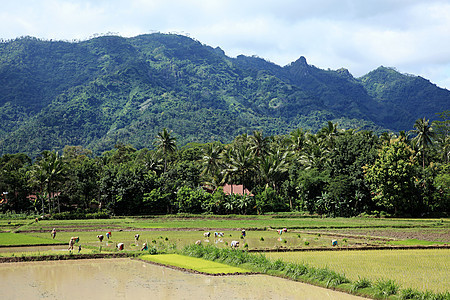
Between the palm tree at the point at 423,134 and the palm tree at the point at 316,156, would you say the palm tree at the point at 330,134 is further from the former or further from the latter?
the palm tree at the point at 423,134

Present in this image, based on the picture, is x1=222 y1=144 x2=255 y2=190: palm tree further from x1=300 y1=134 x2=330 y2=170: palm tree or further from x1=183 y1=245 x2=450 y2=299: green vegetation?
x1=183 y1=245 x2=450 y2=299: green vegetation

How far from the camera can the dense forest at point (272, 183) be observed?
5928 centimetres

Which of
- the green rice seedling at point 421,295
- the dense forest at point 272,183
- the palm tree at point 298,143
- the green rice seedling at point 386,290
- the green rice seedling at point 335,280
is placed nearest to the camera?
the green rice seedling at point 421,295

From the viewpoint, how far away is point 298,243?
33.7 m

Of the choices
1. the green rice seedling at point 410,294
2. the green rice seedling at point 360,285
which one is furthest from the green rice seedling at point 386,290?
the green rice seedling at point 360,285

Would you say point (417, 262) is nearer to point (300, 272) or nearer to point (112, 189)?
point (300, 272)

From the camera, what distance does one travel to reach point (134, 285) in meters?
18.7

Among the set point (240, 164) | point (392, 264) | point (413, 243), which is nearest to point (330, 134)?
point (240, 164)

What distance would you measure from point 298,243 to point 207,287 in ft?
54.3

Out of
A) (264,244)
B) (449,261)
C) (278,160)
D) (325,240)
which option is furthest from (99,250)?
(278,160)

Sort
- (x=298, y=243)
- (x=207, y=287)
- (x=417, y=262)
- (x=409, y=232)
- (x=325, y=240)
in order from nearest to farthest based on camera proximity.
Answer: (x=207, y=287)
(x=417, y=262)
(x=298, y=243)
(x=325, y=240)
(x=409, y=232)

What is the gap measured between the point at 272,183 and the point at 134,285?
2359 inches

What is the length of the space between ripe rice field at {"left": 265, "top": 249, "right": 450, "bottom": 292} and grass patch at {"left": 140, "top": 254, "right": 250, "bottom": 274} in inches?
153

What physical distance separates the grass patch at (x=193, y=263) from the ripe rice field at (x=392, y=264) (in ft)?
12.7
